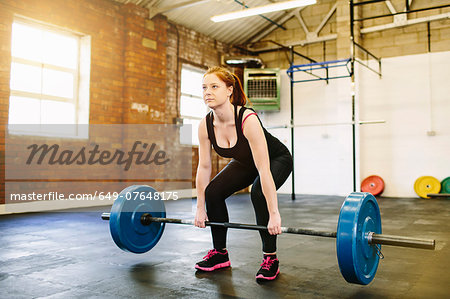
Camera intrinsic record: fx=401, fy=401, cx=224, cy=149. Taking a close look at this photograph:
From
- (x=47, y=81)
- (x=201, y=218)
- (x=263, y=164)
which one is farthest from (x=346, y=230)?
(x=47, y=81)

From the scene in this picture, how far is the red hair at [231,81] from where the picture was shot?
2012 mm

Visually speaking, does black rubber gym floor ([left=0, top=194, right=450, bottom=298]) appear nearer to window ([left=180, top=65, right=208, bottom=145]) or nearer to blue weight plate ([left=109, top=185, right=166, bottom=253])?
blue weight plate ([left=109, top=185, right=166, bottom=253])

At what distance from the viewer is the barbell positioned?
1663mm

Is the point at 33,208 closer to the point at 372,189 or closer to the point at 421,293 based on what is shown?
the point at 421,293

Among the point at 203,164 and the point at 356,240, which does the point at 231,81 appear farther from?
the point at 356,240

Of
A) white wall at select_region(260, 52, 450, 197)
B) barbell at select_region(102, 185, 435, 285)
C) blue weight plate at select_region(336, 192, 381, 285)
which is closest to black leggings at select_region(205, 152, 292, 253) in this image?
barbell at select_region(102, 185, 435, 285)

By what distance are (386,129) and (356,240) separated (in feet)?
22.8

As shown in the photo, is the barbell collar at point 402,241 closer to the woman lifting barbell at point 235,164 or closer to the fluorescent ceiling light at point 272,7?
the woman lifting barbell at point 235,164

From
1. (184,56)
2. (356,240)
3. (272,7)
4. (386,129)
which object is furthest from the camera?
(386,129)

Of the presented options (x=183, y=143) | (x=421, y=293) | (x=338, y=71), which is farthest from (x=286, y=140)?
(x=421, y=293)

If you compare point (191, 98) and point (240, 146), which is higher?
point (191, 98)

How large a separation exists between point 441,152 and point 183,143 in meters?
4.85

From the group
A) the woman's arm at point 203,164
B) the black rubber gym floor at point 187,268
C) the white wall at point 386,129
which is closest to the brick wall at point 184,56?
the white wall at point 386,129

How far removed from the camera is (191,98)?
815 centimetres
